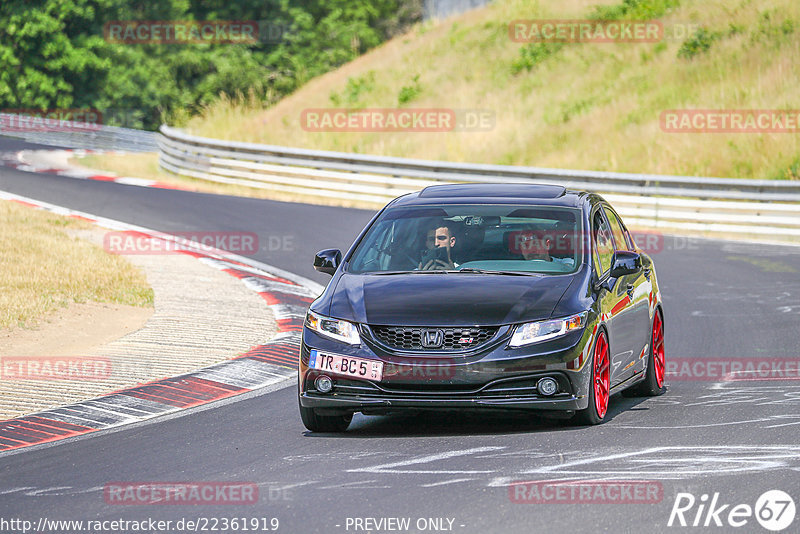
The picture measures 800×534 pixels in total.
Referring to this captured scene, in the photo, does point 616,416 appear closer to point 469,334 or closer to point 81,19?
point 469,334

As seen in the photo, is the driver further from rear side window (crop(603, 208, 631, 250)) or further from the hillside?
the hillside

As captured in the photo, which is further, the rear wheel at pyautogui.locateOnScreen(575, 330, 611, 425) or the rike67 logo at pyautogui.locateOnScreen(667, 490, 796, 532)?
the rear wheel at pyautogui.locateOnScreen(575, 330, 611, 425)

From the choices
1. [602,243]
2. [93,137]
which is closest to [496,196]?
[602,243]

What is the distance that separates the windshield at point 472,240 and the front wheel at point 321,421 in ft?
3.65

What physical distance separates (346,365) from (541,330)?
125 cm

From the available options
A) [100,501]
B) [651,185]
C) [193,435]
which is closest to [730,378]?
[193,435]

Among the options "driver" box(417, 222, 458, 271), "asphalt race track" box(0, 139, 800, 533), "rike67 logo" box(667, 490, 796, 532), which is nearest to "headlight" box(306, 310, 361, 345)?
"asphalt race track" box(0, 139, 800, 533)

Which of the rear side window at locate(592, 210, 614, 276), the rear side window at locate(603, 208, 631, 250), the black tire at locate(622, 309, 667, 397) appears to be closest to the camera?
the rear side window at locate(592, 210, 614, 276)

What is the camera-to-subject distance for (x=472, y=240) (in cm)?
928

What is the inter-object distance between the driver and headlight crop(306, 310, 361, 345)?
96cm

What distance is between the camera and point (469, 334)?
8023 mm

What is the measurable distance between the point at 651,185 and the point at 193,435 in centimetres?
1749

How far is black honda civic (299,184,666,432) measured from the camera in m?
8.02
